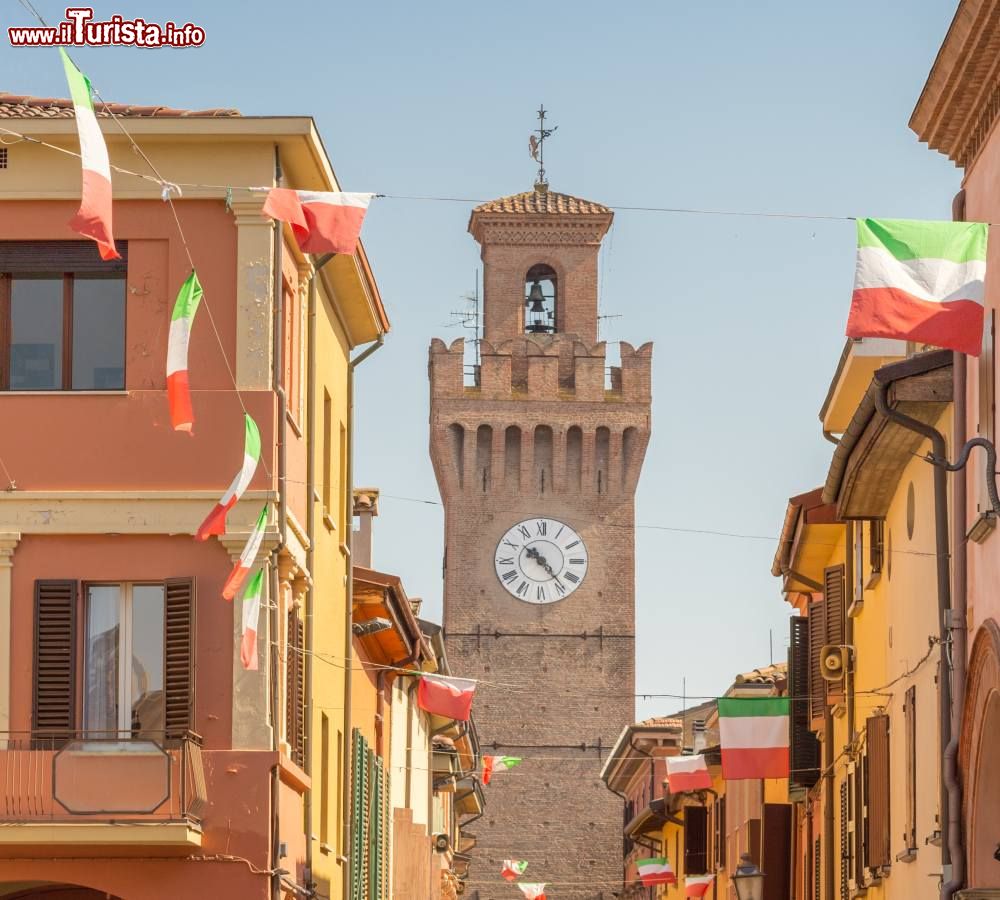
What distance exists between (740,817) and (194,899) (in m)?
22.5

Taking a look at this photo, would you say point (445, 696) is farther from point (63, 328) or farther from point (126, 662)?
point (63, 328)

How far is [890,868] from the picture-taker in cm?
2378

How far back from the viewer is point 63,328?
2045 centimetres

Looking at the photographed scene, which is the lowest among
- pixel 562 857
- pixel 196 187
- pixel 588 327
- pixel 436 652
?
pixel 562 857

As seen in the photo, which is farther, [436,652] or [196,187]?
[436,652]

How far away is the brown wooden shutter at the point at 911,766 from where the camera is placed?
21875mm

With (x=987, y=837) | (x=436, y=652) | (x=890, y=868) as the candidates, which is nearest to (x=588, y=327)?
(x=436, y=652)

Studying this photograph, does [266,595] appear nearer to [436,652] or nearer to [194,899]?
[194,899]

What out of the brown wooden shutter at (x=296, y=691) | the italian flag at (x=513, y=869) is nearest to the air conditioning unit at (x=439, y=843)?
the brown wooden shutter at (x=296, y=691)

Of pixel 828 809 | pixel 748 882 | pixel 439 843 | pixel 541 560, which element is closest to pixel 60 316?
pixel 748 882

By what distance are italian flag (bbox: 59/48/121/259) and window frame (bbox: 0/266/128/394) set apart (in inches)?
232

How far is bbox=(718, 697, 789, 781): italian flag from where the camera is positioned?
92.8ft

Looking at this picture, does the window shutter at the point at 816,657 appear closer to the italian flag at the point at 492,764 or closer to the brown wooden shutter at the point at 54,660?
the brown wooden shutter at the point at 54,660

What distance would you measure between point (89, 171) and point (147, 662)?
21.3 ft
